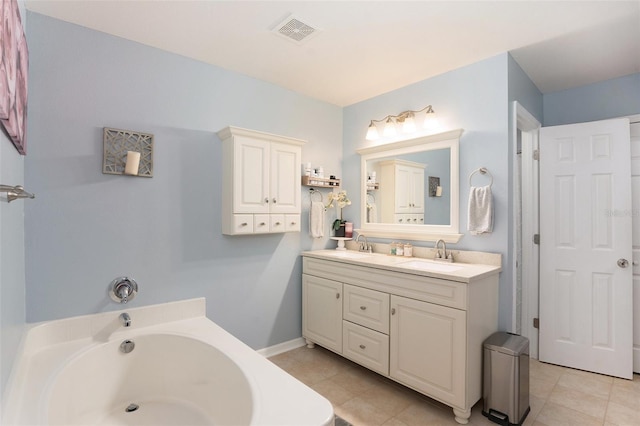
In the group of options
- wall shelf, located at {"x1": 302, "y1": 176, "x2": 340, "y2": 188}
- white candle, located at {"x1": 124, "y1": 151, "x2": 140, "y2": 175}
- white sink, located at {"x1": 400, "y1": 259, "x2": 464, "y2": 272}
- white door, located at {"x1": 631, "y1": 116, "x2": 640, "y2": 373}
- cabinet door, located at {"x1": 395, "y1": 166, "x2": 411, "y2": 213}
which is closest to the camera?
white candle, located at {"x1": 124, "y1": 151, "x2": 140, "y2": 175}

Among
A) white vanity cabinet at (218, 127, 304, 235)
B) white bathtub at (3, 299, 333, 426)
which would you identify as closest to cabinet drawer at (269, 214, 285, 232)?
white vanity cabinet at (218, 127, 304, 235)

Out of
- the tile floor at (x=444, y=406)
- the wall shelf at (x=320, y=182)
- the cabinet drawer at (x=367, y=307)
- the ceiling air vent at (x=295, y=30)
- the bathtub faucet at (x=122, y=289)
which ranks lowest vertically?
the tile floor at (x=444, y=406)

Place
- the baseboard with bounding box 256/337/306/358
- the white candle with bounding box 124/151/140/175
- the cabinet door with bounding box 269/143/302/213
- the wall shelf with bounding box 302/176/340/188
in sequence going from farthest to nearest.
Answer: the wall shelf with bounding box 302/176/340/188 < the baseboard with bounding box 256/337/306/358 < the cabinet door with bounding box 269/143/302/213 < the white candle with bounding box 124/151/140/175

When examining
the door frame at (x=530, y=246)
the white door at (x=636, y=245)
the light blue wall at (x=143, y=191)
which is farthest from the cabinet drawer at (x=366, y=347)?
the white door at (x=636, y=245)

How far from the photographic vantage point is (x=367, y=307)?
2.51 m

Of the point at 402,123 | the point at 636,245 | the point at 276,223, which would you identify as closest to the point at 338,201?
the point at 276,223

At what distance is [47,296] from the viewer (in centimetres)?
189

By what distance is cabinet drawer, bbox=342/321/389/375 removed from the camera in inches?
93.7

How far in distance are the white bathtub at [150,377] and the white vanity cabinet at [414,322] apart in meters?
1.05

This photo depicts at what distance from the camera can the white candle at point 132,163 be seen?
2.10m

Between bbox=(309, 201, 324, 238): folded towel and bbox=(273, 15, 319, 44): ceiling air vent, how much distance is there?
1.47 m

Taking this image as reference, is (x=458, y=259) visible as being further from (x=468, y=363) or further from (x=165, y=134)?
(x=165, y=134)

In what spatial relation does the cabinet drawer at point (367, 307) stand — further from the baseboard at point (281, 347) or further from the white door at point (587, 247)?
the white door at point (587, 247)

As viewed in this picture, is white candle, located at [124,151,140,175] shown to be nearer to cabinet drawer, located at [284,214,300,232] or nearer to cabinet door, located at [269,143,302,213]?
cabinet door, located at [269,143,302,213]
